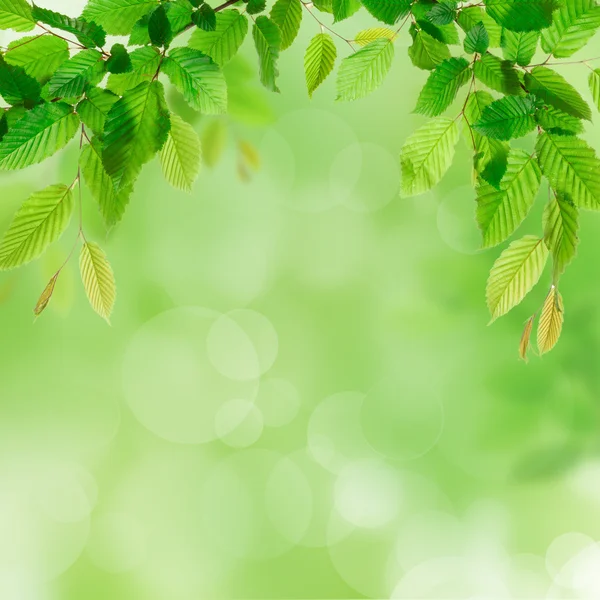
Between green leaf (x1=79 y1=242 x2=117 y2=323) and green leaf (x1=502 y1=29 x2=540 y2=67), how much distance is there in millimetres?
194

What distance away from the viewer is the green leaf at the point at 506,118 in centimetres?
24

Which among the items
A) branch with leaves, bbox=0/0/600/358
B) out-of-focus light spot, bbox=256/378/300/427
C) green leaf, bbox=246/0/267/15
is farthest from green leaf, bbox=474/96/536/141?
out-of-focus light spot, bbox=256/378/300/427

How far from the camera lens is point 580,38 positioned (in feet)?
0.87

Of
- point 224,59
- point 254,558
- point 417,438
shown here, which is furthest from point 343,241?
point 224,59

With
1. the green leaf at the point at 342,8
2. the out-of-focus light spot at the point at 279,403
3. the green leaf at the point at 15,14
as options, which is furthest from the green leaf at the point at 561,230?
the out-of-focus light spot at the point at 279,403

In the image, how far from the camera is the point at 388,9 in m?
0.26

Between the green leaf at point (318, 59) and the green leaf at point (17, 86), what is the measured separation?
130 mm

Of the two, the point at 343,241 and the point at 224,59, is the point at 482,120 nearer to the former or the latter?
the point at 224,59

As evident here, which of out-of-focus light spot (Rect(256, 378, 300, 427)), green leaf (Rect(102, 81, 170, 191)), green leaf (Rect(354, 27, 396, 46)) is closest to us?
green leaf (Rect(102, 81, 170, 191))

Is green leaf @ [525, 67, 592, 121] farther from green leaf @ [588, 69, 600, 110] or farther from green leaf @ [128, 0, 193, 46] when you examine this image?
green leaf @ [128, 0, 193, 46]

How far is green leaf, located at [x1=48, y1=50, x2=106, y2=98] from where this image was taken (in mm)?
238

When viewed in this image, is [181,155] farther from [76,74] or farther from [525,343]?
[525,343]

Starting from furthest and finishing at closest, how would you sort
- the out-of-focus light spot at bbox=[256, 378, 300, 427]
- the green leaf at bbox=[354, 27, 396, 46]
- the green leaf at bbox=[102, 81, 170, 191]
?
the out-of-focus light spot at bbox=[256, 378, 300, 427]
the green leaf at bbox=[354, 27, 396, 46]
the green leaf at bbox=[102, 81, 170, 191]

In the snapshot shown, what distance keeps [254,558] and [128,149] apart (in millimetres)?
991
